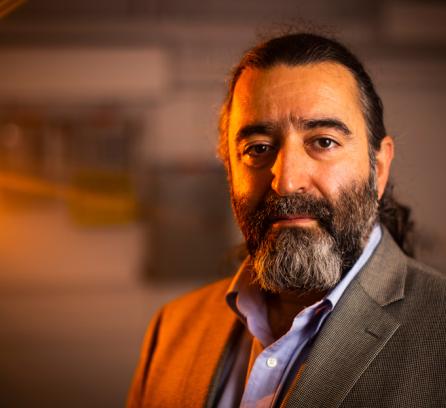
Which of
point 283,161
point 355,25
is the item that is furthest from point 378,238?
point 355,25

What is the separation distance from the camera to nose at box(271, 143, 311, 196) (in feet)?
4.09

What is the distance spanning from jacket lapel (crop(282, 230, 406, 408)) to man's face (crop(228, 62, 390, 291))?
2.9 inches

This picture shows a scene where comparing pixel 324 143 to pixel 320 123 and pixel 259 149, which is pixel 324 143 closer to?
pixel 320 123

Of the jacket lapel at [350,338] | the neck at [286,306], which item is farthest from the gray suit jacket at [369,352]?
the neck at [286,306]

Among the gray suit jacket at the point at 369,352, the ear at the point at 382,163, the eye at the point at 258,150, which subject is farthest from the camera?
the ear at the point at 382,163

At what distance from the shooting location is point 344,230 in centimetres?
131

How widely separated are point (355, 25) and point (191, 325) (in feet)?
10.0

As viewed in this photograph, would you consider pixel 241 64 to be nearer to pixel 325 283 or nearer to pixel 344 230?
pixel 344 230

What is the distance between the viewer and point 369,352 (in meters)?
1.14

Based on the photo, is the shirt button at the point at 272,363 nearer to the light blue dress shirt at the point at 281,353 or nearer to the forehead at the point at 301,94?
the light blue dress shirt at the point at 281,353

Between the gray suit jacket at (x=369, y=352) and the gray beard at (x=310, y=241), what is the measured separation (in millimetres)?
67

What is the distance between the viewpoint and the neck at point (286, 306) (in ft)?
4.50

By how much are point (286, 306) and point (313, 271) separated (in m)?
0.21

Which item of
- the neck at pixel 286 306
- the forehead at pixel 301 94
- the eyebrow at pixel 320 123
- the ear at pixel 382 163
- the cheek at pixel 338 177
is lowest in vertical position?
the neck at pixel 286 306
